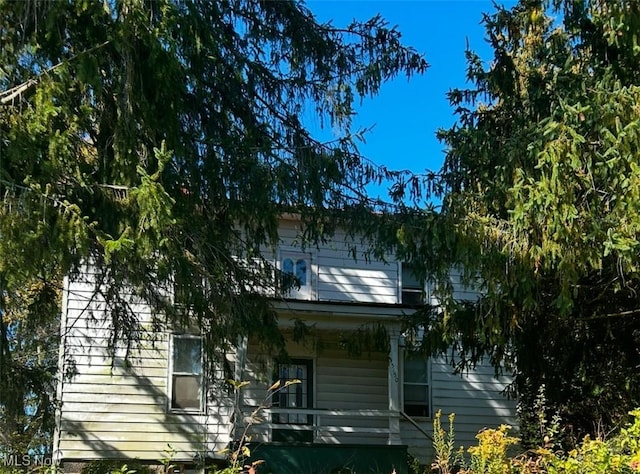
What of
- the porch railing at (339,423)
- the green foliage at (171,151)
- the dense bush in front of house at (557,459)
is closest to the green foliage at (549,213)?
the green foliage at (171,151)

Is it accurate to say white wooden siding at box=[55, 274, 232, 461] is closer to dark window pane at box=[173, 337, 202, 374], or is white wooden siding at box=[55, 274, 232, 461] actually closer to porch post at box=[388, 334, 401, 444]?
dark window pane at box=[173, 337, 202, 374]

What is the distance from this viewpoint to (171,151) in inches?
267

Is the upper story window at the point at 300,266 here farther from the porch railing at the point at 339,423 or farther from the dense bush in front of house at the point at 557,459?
the dense bush in front of house at the point at 557,459

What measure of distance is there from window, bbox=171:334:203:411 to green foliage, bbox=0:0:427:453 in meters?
4.36

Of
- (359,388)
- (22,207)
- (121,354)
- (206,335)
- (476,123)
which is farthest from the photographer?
(359,388)

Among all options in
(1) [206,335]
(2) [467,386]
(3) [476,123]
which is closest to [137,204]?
(1) [206,335]

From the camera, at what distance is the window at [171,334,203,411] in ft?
48.9

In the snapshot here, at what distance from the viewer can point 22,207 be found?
6352mm

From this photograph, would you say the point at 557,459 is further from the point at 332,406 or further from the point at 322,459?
the point at 332,406

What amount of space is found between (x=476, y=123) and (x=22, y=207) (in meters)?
6.17

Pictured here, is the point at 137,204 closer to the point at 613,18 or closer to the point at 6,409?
the point at 6,409

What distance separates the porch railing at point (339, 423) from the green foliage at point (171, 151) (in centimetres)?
451

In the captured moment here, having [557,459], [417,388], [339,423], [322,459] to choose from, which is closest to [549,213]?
[557,459]

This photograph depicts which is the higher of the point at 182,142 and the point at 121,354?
the point at 182,142
